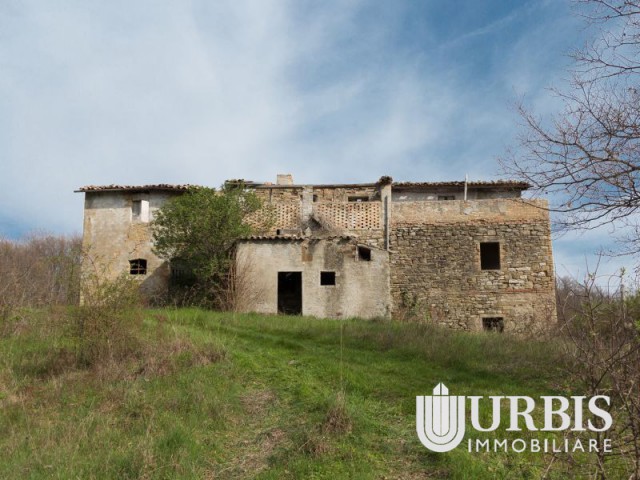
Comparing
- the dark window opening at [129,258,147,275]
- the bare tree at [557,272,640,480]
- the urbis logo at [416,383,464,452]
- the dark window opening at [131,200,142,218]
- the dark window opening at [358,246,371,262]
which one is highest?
the dark window opening at [131,200,142,218]

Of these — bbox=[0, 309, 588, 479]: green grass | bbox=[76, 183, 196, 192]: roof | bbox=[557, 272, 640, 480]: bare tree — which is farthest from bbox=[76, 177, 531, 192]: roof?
bbox=[557, 272, 640, 480]: bare tree

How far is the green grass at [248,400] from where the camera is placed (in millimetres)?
5336

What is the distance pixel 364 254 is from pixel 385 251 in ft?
2.17

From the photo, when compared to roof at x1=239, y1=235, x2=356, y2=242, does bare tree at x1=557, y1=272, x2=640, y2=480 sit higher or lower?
lower

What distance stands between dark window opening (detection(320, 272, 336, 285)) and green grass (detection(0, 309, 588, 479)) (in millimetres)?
4556

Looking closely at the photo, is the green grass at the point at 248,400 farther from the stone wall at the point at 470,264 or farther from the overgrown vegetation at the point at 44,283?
the stone wall at the point at 470,264

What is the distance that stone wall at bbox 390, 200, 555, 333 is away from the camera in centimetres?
1625

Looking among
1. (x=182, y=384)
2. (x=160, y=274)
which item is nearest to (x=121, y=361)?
(x=182, y=384)

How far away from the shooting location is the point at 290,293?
1773cm

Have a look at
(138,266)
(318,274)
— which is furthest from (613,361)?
(138,266)

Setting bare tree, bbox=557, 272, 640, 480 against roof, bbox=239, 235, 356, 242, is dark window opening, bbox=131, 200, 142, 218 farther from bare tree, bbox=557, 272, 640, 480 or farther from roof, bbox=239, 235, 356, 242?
bare tree, bbox=557, 272, 640, 480

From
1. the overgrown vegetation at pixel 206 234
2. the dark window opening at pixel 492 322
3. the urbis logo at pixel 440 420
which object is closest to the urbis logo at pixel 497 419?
the urbis logo at pixel 440 420

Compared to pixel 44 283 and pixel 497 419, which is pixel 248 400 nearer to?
pixel 497 419

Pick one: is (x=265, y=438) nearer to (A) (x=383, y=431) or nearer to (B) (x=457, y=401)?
(A) (x=383, y=431)
